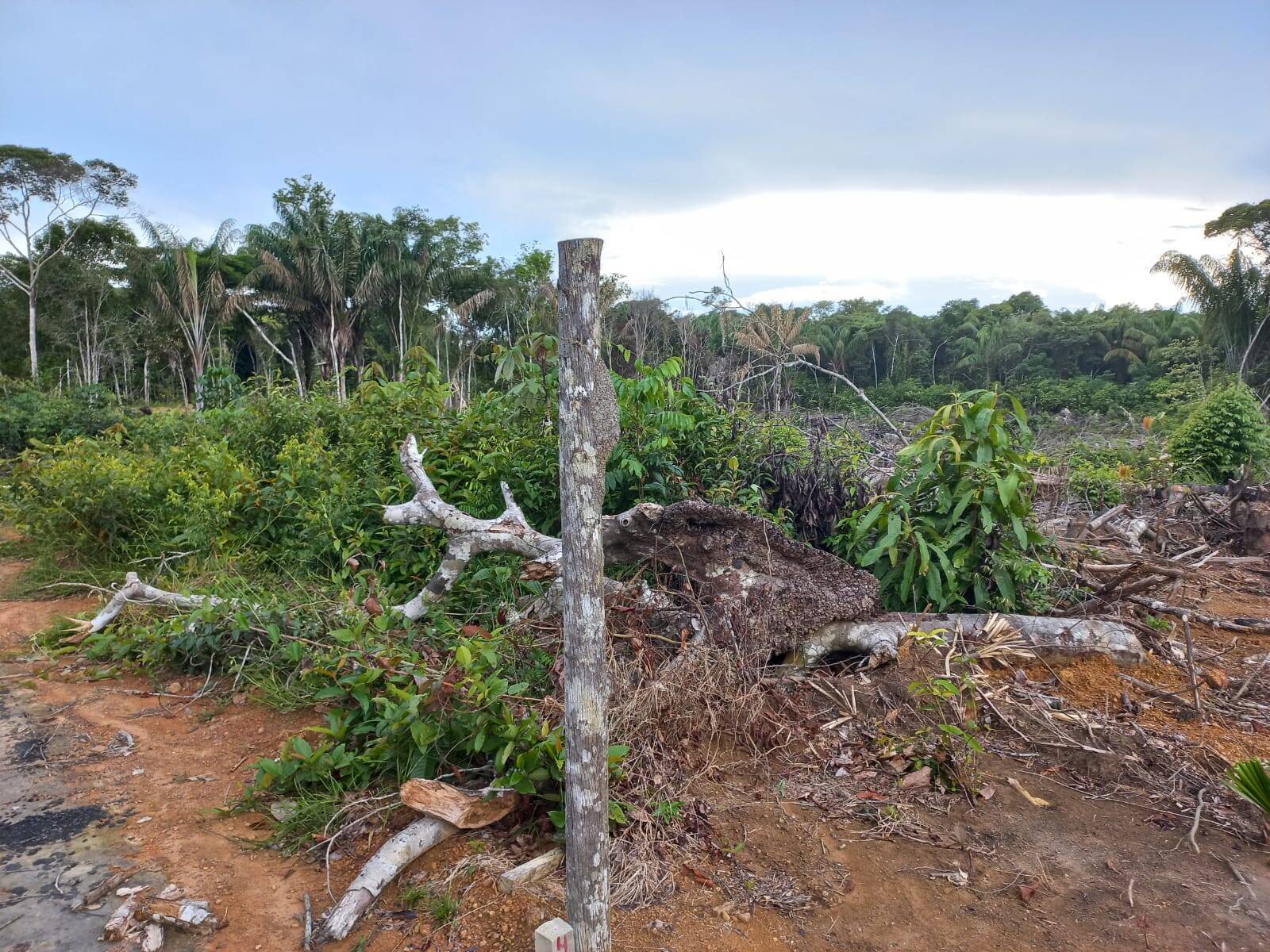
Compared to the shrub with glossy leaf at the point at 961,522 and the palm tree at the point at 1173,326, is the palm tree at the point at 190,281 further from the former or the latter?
the palm tree at the point at 1173,326

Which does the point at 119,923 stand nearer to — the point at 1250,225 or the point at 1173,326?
the point at 1250,225

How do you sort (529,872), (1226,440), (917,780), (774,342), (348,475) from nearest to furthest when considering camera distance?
(529,872) → (917,780) → (348,475) → (1226,440) → (774,342)

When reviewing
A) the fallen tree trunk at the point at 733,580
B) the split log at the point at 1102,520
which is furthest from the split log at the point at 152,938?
the split log at the point at 1102,520

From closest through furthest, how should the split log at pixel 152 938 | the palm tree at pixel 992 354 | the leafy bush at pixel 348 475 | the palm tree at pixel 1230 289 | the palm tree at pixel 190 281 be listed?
the split log at pixel 152 938 → the leafy bush at pixel 348 475 → the palm tree at pixel 1230 289 → the palm tree at pixel 190 281 → the palm tree at pixel 992 354

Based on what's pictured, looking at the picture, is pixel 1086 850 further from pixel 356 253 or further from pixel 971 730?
pixel 356 253

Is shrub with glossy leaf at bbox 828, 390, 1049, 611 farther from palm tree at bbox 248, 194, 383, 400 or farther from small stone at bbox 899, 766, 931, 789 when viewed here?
palm tree at bbox 248, 194, 383, 400

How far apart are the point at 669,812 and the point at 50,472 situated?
260 inches

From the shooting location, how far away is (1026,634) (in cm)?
445

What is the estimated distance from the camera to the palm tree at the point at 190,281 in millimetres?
26000

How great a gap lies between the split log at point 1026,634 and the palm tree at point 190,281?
27418 mm

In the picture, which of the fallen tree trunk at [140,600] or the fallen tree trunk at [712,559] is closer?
the fallen tree trunk at [712,559]

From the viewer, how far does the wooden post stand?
83.9 inches

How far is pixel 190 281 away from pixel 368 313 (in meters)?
5.83

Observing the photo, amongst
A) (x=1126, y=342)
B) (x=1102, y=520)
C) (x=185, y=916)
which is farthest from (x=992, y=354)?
(x=185, y=916)
